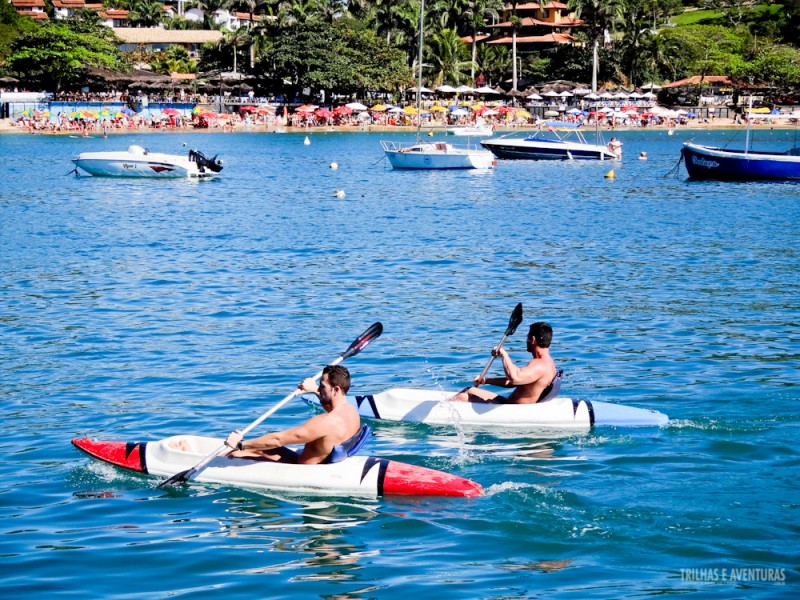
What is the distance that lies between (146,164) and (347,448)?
141 feet

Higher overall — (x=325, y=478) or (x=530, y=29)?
(x=530, y=29)

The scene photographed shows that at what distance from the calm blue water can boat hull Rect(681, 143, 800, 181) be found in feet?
41.4

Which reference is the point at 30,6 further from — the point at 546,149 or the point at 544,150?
the point at 546,149

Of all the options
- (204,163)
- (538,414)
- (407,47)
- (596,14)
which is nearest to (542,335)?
(538,414)

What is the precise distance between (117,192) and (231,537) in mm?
39648

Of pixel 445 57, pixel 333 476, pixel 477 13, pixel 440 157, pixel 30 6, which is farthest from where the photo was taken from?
pixel 30 6

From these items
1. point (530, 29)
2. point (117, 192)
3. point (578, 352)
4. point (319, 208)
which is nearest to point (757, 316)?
point (578, 352)

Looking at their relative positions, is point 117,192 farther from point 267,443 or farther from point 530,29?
point 530,29

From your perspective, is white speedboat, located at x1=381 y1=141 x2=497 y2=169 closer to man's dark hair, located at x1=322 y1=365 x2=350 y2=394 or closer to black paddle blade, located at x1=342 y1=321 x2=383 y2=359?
black paddle blade, located at x1=342 y1=321 x2=383 y2=359

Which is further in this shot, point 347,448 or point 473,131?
point 473,131

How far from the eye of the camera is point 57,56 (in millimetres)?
94125

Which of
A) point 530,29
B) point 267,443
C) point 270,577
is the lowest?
point 270,577

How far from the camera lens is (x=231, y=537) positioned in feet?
36.4

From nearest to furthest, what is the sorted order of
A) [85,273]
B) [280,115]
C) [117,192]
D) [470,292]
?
[470,292] → [85,273] → [117,192] → [280,115]
